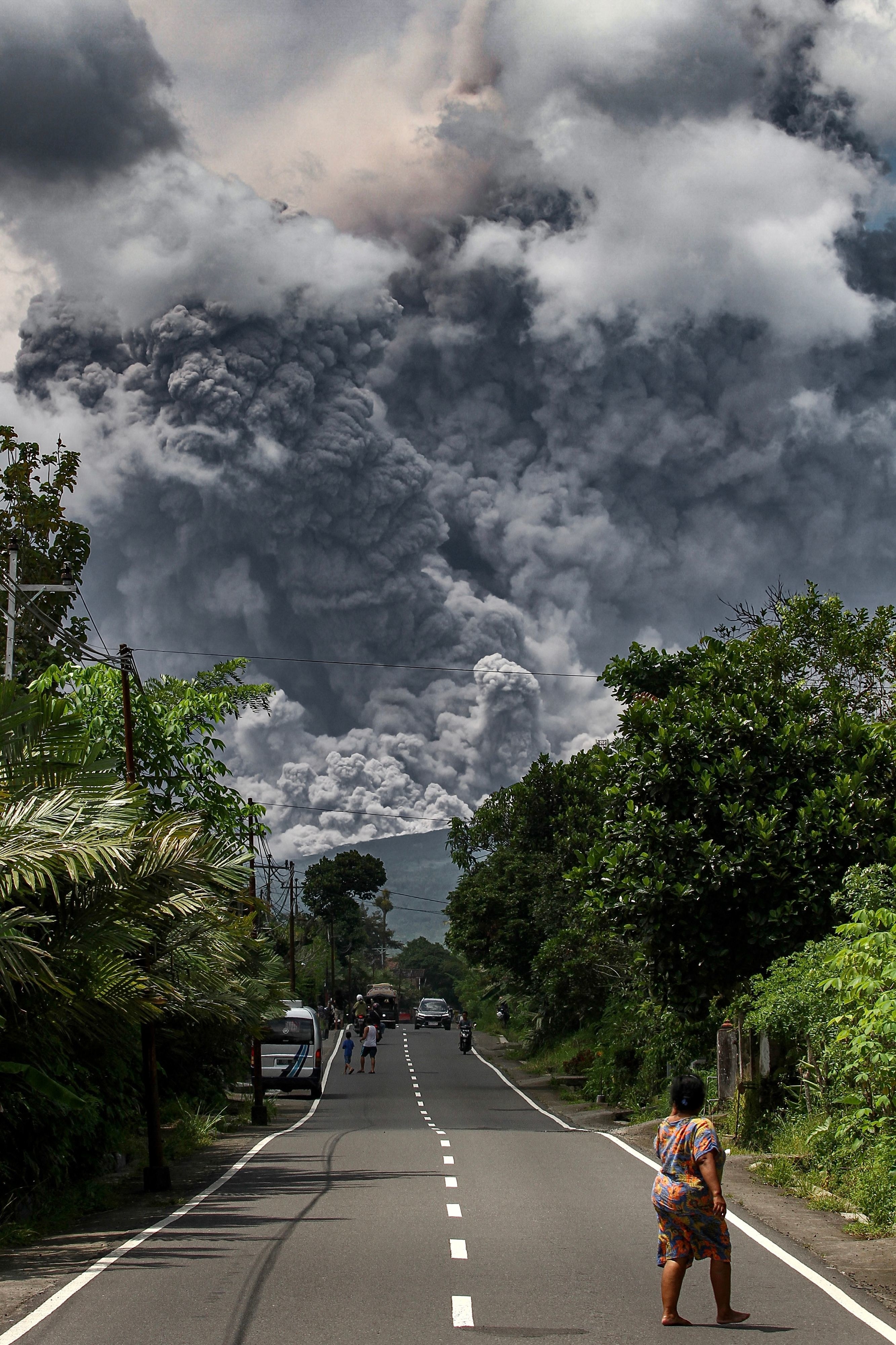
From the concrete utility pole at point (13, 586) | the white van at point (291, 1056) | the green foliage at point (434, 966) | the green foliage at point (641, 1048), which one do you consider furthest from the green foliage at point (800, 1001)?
the green foliage at point (434, 966)

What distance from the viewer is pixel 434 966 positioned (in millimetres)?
161875

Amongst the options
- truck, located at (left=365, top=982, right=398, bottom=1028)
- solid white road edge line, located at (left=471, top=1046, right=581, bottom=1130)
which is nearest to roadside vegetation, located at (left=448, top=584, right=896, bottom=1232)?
solid white road edge line, located at (left=471, top=1046, right=581, bottom=1130)

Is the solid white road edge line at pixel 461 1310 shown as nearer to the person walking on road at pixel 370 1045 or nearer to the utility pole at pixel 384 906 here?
the person walking on road at pixel 370 1045

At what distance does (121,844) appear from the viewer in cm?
1147

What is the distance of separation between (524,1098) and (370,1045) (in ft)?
28.6

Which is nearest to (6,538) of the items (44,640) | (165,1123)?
(44,640)

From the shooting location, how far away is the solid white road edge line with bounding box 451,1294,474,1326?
7340 millimetres

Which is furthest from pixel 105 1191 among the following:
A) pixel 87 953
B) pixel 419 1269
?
pixel 419 1269

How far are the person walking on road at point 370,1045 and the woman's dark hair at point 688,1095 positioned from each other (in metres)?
36.5

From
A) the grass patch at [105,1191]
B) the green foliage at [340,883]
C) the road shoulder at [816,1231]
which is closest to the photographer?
the road shoulder at [816,1231]

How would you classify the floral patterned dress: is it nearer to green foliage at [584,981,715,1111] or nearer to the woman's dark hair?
the woman's dark hair

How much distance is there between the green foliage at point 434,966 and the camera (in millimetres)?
154750

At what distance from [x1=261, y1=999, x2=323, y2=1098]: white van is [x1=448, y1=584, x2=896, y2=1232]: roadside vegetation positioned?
8.91 metres

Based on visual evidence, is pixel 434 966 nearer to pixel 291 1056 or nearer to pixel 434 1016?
pixel 434 1016
